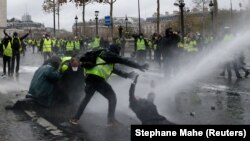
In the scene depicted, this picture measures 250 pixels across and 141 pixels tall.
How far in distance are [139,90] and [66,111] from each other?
11.9 ft

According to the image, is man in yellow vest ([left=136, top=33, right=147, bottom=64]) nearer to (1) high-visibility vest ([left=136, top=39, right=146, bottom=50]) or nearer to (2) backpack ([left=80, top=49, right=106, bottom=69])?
(1) high-visibility vest ([left=136, top=39, right=146, bottom=50])

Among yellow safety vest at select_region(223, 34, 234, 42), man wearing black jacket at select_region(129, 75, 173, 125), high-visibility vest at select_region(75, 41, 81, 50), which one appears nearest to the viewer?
man wearing black jacket at select_region(129, 75, 173, 125)

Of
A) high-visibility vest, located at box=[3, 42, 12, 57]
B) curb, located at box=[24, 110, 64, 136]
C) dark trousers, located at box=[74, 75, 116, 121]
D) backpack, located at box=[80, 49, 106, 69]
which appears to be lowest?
curb, located at box=[24, 110, 64, 136]

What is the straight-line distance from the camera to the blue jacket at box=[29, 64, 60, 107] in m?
10.2

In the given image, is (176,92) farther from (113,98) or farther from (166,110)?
(113,98)

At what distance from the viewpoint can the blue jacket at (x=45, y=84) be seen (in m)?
10.2

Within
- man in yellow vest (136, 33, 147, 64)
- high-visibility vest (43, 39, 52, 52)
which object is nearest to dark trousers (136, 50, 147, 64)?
man in yellow vest (136, 33, 147, 64)

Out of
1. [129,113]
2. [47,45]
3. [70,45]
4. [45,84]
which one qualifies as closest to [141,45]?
[47,45]

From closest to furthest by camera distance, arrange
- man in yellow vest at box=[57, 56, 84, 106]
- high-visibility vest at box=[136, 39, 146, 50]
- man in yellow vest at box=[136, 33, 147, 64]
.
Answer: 1. man in yellow vest at box=[57, 56, 84, 106]
2. man in yellow vest at box=[136, 33, 147, 64]
3. high-visibility vest at box=[136, 39, 146, 50]

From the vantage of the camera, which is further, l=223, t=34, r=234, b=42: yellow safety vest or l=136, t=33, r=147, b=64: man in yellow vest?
l=136, t=33, r=147, b=64: man in yellow vest
